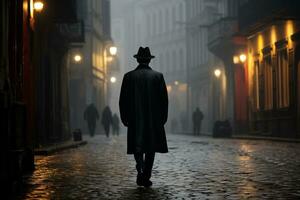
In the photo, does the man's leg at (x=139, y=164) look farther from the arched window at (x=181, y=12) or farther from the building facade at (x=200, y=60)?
the arched window at (x=181, y=12)

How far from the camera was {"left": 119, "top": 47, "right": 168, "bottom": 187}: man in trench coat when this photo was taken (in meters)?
10.2

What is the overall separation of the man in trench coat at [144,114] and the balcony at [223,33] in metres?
29.3

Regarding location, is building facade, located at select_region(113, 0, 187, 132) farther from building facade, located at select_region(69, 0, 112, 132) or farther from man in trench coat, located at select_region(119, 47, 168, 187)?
man in trench coat, located at select_region(119, 47, 168, 187)

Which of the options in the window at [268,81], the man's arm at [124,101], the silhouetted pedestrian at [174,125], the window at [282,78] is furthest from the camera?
the silhouetted pedestrian at [174,125]

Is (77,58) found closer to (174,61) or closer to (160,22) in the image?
(174,61)

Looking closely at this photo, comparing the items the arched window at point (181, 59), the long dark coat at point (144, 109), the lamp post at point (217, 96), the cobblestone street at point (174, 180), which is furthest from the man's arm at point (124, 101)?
the arched window at point (181, 59)

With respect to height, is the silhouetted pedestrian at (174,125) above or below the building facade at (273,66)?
below

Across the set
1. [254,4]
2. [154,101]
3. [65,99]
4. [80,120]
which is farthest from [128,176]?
[80,120]

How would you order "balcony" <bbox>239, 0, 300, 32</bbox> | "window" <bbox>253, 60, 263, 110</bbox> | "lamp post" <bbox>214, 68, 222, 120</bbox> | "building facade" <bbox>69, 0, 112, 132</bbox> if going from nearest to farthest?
"balcony" <bbox>239, 0, 300, 32</bbox> → "window" <bbox>253, 60, 263, 110</bbox> → "building facade" <bbox>69, 0, 112, 132</bbox> → "lamp post" <bbox>214, 68, 222, 120</bbox>

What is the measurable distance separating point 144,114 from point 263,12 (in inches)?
927

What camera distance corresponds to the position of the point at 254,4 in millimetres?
34906

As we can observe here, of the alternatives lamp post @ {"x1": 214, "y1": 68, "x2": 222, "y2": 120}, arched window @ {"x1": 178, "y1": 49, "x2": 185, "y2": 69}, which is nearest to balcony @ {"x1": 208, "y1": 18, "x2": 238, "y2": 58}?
lamp post @ {"x1": 214, "y1": 68, "x2": 222, "y2": 120}

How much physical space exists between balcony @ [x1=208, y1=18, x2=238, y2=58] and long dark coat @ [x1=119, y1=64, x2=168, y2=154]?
2931cm

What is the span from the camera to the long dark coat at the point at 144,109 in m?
10.2
